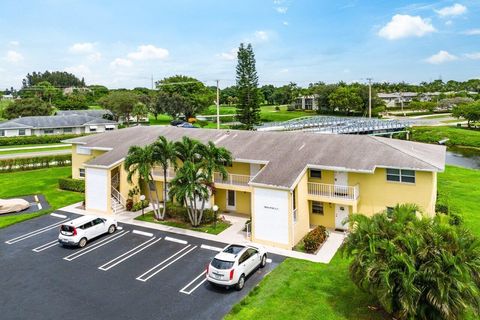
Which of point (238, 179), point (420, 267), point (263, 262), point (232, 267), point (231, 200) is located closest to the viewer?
point (420, 267)

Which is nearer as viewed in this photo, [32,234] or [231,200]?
[32,234]

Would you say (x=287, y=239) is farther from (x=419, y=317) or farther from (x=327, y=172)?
(x=419, y=317)

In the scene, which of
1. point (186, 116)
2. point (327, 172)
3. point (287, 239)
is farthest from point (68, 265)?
point (186, 116)

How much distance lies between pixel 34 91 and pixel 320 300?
497ft

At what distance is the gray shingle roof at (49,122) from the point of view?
7644 cm

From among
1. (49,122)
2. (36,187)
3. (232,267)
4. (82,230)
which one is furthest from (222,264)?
(49,122)

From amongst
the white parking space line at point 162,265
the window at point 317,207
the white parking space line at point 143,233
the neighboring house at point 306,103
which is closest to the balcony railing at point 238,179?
the window at point 317,207

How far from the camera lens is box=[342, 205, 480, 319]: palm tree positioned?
38.5ft

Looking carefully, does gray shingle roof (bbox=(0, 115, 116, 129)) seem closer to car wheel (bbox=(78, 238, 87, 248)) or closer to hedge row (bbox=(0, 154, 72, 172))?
hedge row (bbox=(0, 154, 72, 172))

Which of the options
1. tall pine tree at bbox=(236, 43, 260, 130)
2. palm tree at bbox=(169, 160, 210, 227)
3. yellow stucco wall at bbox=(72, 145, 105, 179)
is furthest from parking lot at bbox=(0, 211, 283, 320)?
tall pine tree at bbox=(236, 43, 260, 130)

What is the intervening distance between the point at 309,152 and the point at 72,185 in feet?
79.6

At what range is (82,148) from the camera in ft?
118

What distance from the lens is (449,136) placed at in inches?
3130

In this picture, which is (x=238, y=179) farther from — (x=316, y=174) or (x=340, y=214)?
(x=340, y=214)
